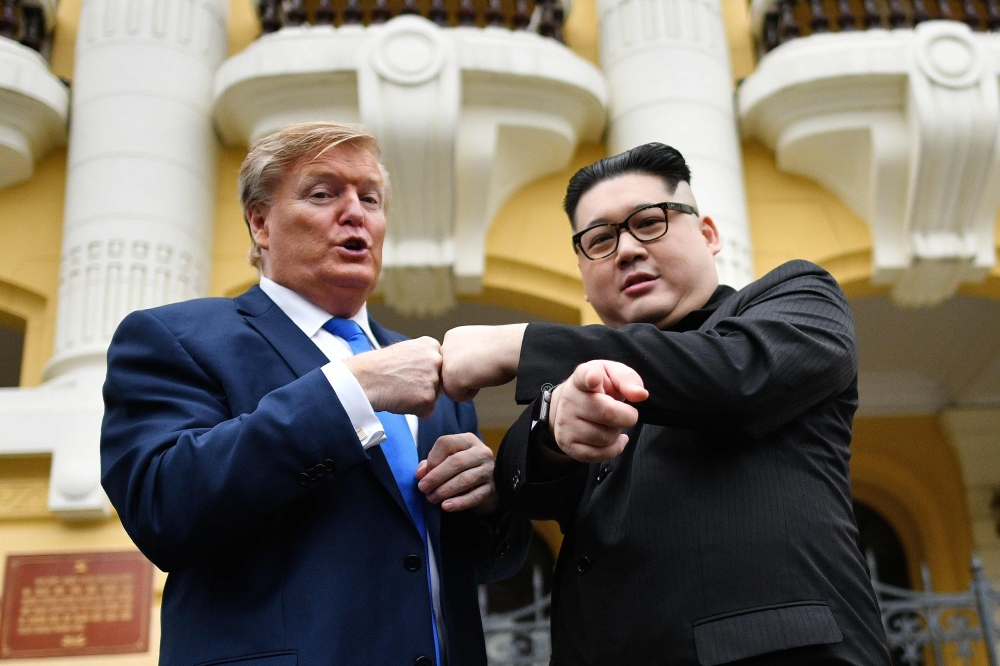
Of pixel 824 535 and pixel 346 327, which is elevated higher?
pixel 346 327

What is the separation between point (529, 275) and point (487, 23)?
1460 millimetres

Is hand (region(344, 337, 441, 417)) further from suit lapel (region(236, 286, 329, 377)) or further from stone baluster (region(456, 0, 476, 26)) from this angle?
stone baluster (region(456, 0, 476, 26))

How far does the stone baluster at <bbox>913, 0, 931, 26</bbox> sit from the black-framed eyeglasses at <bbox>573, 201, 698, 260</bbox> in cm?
452

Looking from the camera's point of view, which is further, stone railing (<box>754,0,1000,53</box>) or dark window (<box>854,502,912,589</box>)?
dark window (<box>854,502,912,589</box>)

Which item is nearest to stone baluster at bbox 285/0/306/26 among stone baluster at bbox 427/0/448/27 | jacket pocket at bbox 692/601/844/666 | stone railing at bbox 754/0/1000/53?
stone baluster at bbox 427/0/448/27

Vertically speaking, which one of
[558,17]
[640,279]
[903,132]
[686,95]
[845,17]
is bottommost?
[640,279]

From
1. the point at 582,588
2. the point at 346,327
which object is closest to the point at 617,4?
the point at 346,327

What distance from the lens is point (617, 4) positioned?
568 centimetres

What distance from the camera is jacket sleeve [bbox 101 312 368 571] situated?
1.54 metres

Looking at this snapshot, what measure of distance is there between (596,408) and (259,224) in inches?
39.6

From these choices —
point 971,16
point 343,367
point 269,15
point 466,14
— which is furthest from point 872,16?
point 343,367

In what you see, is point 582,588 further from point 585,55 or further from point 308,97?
point 585,55

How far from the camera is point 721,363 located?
1579 mm

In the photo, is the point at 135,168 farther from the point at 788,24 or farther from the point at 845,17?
the point at 845,17
